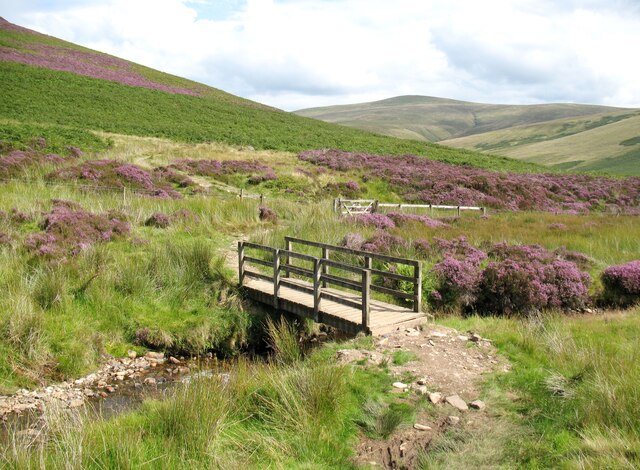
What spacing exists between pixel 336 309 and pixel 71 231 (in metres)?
7.36

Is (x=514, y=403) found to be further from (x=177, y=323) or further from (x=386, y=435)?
(x=177, y=323)

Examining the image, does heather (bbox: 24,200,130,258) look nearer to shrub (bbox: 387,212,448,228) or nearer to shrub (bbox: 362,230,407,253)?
shrub (bbox: 362,230,407,253)

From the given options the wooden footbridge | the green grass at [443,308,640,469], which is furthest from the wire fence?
the green grass at [443,308,640,469]

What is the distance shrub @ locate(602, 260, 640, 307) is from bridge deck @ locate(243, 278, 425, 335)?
5.51 meters

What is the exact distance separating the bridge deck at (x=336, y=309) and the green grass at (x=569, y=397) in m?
1.61

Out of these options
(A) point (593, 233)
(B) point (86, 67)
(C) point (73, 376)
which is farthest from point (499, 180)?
(B) point (86, 67)

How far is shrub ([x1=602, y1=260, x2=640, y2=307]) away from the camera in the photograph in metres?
12.2

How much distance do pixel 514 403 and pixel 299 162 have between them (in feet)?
94.6

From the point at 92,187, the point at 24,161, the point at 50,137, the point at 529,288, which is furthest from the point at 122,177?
the point at 529,288

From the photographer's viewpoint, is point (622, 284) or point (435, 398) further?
point (622, 284)

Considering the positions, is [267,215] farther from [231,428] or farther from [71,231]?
[231,428]

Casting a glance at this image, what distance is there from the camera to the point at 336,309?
34.8ft

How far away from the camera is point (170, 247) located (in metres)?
13.0

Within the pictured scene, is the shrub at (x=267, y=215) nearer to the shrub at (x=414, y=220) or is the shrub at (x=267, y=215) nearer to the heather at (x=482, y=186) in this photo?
the shrub at (x=414, y=220)
